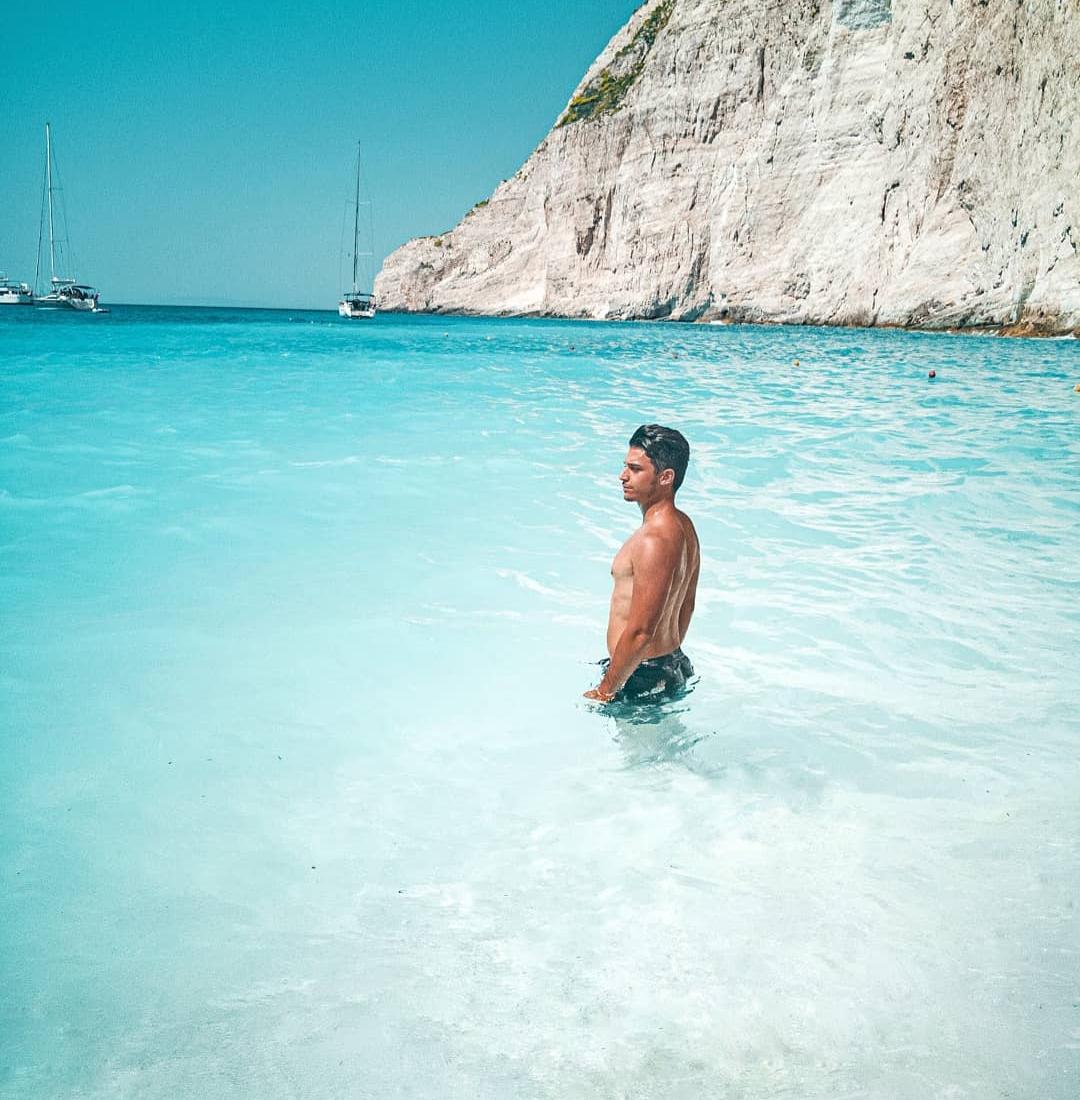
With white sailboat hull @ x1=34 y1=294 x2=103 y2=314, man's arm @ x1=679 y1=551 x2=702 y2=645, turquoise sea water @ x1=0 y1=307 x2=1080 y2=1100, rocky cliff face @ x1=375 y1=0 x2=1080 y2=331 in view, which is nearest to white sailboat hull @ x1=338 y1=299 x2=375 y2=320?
rocky cliff face @ x1=375 y1=0 x2=1080 y2=331

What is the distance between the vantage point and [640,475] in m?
3.27

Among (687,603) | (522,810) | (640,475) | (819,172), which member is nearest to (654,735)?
(687,603)

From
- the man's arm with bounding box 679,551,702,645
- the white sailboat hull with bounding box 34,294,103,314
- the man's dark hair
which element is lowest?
the man's arm with bounding box 679,551,702,645

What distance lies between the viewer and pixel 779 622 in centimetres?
525

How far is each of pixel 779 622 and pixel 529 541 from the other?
101 inches

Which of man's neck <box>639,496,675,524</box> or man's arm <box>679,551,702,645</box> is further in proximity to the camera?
man's arm <box>679,551,702,645</box>

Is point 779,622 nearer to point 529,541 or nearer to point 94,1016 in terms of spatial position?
point 529,541

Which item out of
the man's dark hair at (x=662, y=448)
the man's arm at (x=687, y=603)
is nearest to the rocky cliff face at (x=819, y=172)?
the man's arm at (x=687, y=603)

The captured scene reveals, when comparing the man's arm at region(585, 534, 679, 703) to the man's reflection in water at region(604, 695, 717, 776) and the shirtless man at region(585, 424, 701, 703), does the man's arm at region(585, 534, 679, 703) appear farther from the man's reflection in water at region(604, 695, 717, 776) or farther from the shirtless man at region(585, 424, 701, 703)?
the man's reflection in water at region(604, 695, 717, 776)

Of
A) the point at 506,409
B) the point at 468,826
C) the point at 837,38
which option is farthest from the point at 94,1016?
the point at 837,38

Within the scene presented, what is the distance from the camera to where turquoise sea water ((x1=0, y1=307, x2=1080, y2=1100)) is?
214 centimetres

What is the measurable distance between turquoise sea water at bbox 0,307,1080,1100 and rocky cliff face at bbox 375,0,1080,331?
3313cm

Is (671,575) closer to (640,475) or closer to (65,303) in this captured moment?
(640,475)

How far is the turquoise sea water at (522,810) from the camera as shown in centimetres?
214
